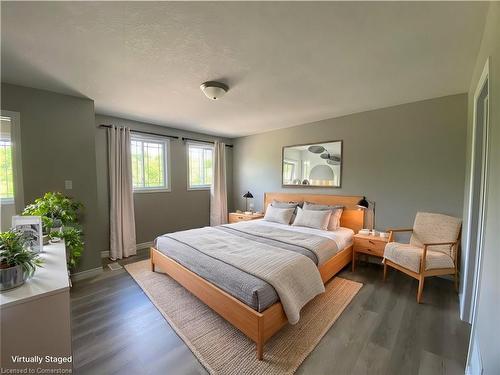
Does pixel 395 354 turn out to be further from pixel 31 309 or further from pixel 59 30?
pixel 59 30

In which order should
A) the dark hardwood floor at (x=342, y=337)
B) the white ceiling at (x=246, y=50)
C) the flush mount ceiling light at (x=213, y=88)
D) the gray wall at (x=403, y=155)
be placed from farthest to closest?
the gray wall at (x=403, y=155), the flush mount ceiling light at (x=213, y=88), the dark hardwood floor at (x=342, y=337), the white ceiling at (x=246, y=50)

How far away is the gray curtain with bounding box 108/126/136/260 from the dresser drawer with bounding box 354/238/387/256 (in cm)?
380

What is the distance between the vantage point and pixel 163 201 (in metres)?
4.49

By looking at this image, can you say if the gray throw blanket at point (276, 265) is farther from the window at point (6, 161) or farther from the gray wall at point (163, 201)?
the window at point (6, 161)

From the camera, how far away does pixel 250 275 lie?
6.15ft

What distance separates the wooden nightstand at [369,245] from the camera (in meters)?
2.96

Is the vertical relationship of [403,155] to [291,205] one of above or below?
above

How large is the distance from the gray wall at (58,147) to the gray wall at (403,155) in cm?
359

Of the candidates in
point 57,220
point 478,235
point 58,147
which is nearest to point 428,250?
point 478,235

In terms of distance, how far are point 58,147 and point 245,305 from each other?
3062 mm

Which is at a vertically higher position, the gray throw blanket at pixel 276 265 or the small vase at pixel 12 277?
the small vase at pixel 12 277

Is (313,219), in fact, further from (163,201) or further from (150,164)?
(150,164)

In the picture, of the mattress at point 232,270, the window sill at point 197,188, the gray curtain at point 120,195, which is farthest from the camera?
the window sill at point 197,188

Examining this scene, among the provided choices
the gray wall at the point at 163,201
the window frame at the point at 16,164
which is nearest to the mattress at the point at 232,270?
the gray wall at the point at 163,201
